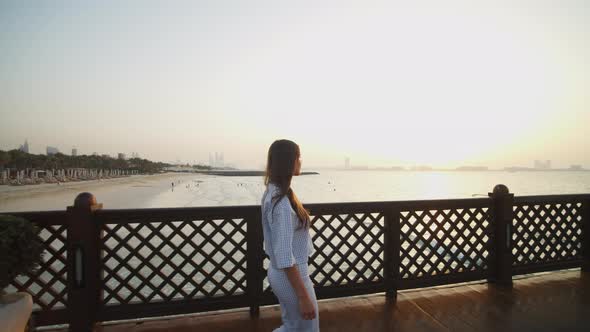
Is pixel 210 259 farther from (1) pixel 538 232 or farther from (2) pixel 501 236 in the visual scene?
(1) pixel 538 232

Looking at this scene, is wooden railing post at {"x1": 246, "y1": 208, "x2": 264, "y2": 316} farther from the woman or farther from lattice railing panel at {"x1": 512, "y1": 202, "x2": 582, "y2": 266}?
lattice railing panel at {"x1": 512, "y1": 202, "x2": 582, "y2": 266}

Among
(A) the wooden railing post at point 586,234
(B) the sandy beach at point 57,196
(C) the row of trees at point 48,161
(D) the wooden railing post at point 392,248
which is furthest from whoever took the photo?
(C) the row of trees at point 48,161

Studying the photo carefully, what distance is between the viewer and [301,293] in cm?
128

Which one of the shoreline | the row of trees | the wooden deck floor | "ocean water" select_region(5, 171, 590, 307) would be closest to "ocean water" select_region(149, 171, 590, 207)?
"ocean water" select_region(5, 171, 590, 307)

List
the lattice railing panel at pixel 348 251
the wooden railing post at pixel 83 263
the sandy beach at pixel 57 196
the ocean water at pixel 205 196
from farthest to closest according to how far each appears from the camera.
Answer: the sandy beach at pixel 57 196, the ocean water at pixel 205 196, the lattice railing panel at pixel 348 251, the wooden railing post at pixel 83 263

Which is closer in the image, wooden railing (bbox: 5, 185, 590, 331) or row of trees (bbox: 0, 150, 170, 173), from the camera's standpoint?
wooden railing (bbox: 5, 185, 590, 331)

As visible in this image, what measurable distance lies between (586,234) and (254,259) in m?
3.98

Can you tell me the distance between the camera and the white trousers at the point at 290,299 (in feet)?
4.45

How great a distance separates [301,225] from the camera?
1400 mm

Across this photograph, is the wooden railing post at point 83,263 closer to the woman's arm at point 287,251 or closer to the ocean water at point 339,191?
the woman's arm at point 287,251

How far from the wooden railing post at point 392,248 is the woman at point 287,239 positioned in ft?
5.83

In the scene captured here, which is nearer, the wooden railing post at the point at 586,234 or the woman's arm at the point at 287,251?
the woman's arm at the point at 287,251

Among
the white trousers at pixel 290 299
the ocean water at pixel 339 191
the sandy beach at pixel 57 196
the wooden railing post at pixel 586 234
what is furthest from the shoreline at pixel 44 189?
the wooden railing post at pixel 586 234

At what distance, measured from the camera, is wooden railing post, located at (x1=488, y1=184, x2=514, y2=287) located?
329 centimetres
